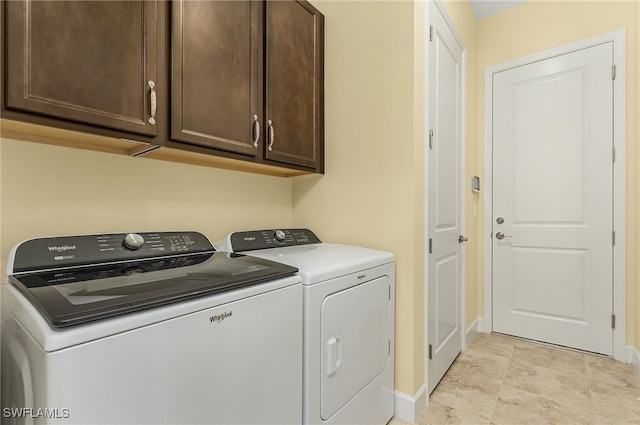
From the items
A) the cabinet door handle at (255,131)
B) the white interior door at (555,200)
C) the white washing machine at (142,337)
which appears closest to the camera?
the white washing machine at (142,337)

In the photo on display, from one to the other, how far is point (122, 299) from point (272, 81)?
4.16 feet

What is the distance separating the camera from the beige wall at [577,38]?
2225mm

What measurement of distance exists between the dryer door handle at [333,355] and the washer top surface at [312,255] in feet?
0.87

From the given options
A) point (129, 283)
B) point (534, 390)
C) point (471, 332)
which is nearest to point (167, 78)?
point (129, 283)

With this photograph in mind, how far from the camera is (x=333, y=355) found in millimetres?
1271

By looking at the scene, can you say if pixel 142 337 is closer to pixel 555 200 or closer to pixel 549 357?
pixel 549 357

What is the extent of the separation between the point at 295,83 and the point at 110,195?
3.59 feet

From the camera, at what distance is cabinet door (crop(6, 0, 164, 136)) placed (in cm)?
89

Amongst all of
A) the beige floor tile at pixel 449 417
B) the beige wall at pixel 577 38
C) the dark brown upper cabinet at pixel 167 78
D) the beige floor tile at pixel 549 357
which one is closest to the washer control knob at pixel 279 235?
the dark brown upper cabinet at pixel 167 78

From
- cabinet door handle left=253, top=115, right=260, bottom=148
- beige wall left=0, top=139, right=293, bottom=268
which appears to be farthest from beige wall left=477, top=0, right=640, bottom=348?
beige wall left=0, top=139, right=293, bottom=268

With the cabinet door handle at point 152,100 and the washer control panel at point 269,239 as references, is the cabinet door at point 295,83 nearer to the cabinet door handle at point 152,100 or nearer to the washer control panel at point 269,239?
the washer control panel at point 269,239

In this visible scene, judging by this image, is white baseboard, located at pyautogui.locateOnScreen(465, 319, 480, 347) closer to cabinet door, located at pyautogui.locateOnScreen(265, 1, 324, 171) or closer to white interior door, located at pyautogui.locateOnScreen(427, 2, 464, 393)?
white interior door, located at pyautogui.locateOnScreen(427, 2, 464, 393)

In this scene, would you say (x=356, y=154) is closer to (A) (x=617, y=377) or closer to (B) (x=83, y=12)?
(B) (x=83, y=12)

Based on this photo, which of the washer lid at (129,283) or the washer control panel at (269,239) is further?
the washer control panel at (269,239)
